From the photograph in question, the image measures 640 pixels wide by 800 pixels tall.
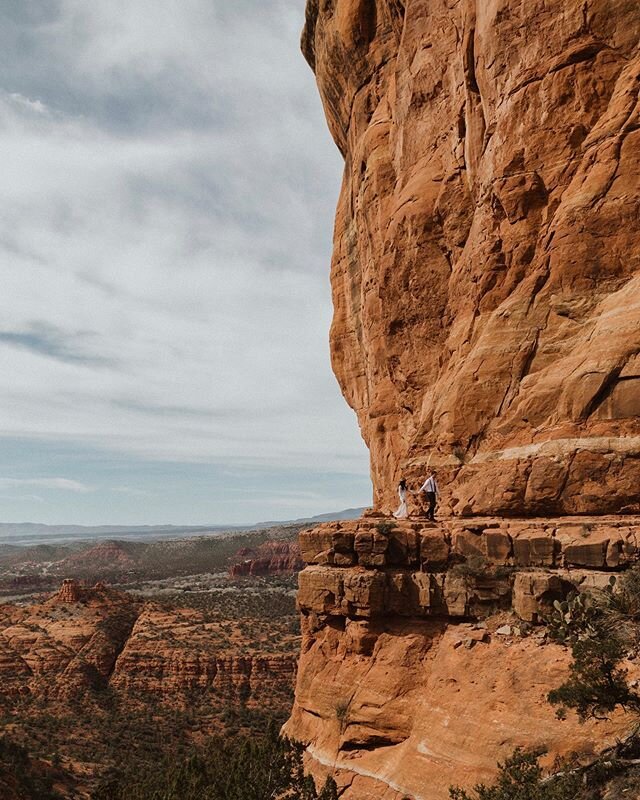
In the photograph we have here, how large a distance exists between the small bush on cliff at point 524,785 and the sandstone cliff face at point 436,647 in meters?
0.66

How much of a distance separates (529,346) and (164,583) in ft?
451

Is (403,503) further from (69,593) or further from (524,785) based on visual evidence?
(69,593)

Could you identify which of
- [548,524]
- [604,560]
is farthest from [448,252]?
[604,560]

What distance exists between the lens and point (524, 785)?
36.6 ft

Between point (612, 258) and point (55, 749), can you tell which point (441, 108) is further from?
point (55, 749)

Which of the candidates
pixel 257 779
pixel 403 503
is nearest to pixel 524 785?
pixel 257 779

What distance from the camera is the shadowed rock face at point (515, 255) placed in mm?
15773

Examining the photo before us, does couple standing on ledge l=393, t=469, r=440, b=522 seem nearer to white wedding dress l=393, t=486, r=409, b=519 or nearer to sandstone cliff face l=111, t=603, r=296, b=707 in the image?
white wedding dress l=393, t=486, r=409, b=519

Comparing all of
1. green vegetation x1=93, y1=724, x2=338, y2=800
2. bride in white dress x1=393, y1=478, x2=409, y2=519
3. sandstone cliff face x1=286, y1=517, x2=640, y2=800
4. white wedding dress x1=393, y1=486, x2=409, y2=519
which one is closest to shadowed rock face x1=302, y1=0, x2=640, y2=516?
bride in white dress x1=393, y1=478, x2=409, y2=519

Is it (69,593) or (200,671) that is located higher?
(69,593)

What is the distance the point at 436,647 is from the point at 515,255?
11033mm

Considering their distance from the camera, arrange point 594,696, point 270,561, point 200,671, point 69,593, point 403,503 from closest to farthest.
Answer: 1. point 594,696
2. point 403,503
3. point 200,671
4. point 69,593
5. point 270,561

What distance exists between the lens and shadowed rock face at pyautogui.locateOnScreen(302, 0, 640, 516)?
15.8 metres

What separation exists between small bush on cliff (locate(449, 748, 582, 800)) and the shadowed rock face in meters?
5.75
